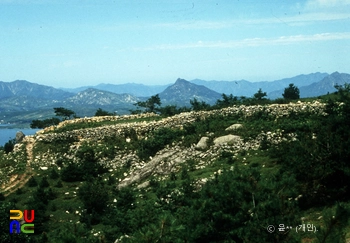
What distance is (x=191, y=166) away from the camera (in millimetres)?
26484

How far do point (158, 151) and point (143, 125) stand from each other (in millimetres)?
6910

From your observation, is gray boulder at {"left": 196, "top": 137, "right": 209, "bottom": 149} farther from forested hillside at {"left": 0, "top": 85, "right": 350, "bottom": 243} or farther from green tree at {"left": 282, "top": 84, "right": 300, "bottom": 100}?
green tree at {"left": 282, "top": 84, "right": 300, "bottom": 100}

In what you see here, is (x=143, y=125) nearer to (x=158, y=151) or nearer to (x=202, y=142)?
(x=158, y=151)

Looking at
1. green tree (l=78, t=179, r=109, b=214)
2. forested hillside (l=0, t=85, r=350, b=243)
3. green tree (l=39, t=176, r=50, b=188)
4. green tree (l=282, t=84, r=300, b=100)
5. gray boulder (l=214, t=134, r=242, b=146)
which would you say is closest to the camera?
forested hillside (l=0, t=85, r=350, b=243)

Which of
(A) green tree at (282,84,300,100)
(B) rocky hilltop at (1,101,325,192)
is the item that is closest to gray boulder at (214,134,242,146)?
(B) rocky hilltop at (1,101,325,192)

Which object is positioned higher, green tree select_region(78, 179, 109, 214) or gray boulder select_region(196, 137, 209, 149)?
gray boulder select_region(196, 137, 209, 149)

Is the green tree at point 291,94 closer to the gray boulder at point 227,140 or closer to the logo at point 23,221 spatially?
the gray boulder at point 227,140

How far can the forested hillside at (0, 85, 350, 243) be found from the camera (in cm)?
998

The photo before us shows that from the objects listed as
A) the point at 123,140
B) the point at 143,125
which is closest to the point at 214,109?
the point at 143,125

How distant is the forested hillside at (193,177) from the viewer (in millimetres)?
9977

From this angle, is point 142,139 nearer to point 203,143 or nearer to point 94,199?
point 203,143

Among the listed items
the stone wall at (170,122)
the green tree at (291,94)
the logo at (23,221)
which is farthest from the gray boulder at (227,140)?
the green tree at (291,94)

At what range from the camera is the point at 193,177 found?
75.5ft

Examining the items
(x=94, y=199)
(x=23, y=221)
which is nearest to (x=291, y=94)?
(x=94, y=199)
